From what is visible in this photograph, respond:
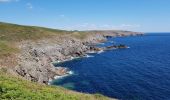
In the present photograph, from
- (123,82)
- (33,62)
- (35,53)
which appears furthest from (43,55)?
(123,82)

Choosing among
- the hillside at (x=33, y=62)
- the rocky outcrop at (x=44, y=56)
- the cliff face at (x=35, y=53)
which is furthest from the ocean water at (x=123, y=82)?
the hillside at (x=33, y=62)

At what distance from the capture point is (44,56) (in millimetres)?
123750

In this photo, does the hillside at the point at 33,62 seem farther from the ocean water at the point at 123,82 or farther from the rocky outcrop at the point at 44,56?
the ocean water at the point at 123,82

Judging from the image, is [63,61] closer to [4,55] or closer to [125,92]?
[4,55]

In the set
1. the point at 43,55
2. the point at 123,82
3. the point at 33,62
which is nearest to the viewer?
the point at 123,82

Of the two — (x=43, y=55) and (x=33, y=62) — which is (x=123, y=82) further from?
(x=43, y=55)

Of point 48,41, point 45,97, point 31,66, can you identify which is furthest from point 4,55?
point 48,41

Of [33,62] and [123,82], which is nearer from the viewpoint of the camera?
[123,82]

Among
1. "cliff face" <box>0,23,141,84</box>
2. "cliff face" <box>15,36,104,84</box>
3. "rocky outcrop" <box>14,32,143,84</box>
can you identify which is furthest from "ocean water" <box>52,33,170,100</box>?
"cliff face" <box>0,23,141,84</box>

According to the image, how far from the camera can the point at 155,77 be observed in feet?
289

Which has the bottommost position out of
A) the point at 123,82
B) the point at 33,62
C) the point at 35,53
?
the point at 123,82

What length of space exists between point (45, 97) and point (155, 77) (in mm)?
66395

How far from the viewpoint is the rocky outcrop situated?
7969 centimetres

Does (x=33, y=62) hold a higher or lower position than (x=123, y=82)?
higher
